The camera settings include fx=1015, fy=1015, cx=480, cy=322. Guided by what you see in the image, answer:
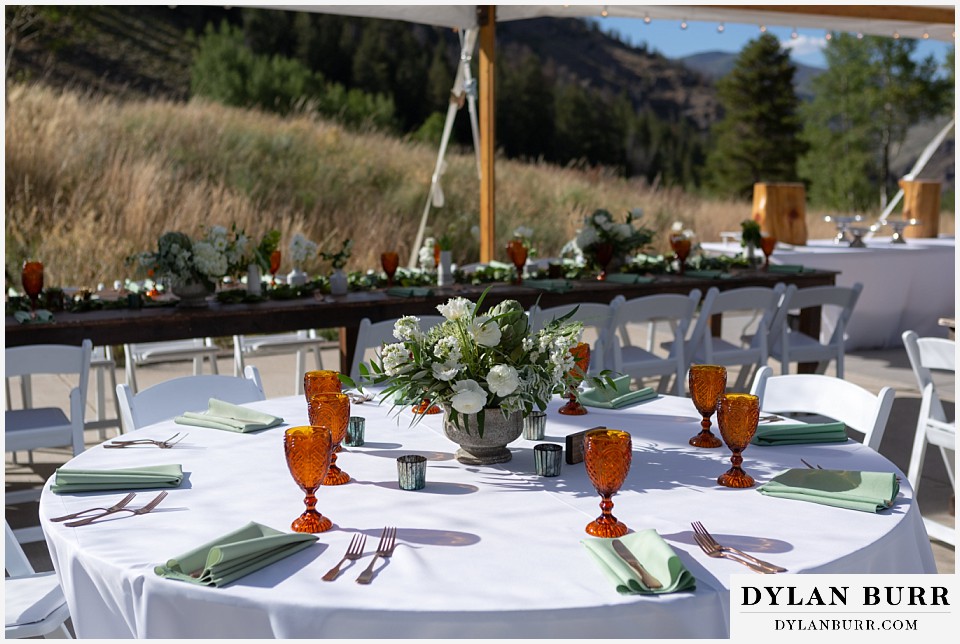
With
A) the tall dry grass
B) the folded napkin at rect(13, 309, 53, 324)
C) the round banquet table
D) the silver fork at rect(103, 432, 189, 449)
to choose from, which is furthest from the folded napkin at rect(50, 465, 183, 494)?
the tall dry grass

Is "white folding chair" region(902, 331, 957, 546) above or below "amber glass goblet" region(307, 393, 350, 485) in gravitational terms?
below

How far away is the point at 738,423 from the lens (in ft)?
6.86

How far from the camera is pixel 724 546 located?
5.84 feet

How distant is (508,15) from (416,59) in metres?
19.1

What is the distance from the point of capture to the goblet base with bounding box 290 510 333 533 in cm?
186

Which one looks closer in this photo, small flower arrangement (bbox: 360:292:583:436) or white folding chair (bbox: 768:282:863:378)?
small flower arrangement (bbox: 360:292:583:436)

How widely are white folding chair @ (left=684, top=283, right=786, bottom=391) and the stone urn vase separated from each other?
2.87 metres

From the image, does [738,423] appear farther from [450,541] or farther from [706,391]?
[450,541]

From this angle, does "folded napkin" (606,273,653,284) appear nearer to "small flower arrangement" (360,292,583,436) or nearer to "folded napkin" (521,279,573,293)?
"folded napkin" (521,279,573,293)

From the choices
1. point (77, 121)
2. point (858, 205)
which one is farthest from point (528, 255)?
point (858, 205)

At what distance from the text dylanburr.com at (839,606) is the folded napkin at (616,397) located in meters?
1.01

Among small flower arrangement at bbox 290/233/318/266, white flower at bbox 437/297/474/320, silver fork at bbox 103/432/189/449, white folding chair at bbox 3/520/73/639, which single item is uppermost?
small flower arrangement at bbox 290/233/318/266

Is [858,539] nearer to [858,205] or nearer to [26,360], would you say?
[26,360]

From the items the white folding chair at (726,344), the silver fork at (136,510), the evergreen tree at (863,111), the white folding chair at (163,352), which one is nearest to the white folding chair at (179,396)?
the silver fork at (136,510)
